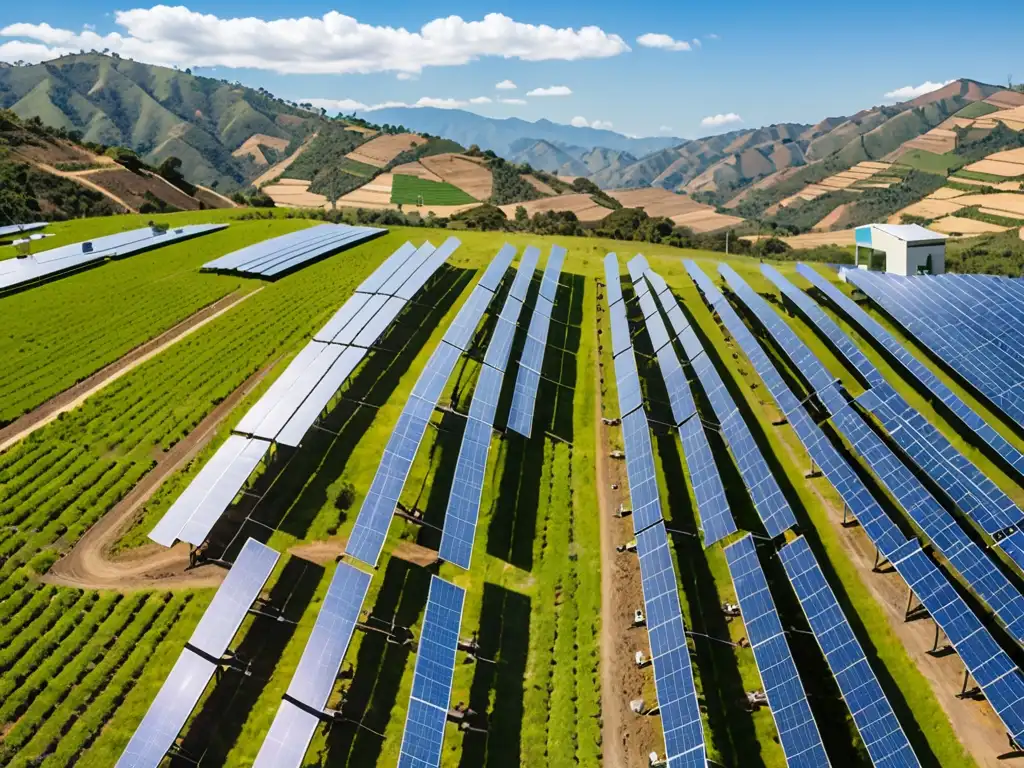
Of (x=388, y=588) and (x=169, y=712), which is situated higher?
(x=388, y=588)

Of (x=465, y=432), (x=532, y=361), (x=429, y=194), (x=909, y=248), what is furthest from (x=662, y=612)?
(x=429, y=194)

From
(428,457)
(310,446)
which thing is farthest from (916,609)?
(310,446)

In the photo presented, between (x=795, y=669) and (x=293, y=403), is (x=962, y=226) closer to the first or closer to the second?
(x=795, y=669)

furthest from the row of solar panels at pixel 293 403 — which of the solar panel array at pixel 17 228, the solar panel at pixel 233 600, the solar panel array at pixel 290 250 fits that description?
the solar panel array at pixel 17 228

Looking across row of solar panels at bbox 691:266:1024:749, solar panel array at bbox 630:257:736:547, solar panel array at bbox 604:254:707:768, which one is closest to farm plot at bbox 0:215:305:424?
solar panel array at bbox 604:254:707:768

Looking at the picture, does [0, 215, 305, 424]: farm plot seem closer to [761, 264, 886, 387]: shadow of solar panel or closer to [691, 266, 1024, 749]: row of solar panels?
[691, 266, 1024, 749]: row of solar panels
